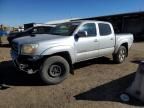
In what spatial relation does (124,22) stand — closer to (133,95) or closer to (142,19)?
(142,19)

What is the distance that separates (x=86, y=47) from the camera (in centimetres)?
792

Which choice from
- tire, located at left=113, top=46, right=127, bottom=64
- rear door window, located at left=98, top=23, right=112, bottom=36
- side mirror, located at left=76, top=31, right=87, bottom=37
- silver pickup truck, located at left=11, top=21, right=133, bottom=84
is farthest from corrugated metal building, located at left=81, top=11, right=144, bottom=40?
side mirror, located at left=76, top=31, right=87, bottom=37

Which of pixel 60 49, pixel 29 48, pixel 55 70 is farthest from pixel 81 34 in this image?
pixel 29 48

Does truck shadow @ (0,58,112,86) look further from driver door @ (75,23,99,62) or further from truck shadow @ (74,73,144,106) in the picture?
truck shadow @ (74,73,144,106)

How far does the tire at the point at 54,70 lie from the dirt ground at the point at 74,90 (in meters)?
0.18

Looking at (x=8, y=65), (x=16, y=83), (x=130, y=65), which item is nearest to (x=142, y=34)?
(x=130, y=65)

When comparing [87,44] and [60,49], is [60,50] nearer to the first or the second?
[60,49]

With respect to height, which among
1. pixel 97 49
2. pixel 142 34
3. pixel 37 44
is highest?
pixel 37 44

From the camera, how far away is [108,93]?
20.4 ft

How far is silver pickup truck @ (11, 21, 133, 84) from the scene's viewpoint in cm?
665

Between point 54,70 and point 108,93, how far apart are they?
68.5 inches

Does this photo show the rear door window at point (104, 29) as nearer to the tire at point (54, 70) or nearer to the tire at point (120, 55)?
the tire at point (120, 55)

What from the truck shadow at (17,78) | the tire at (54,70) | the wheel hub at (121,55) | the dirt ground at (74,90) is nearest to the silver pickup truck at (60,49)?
the tire at (54,70)

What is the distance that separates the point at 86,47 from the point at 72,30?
747mm
